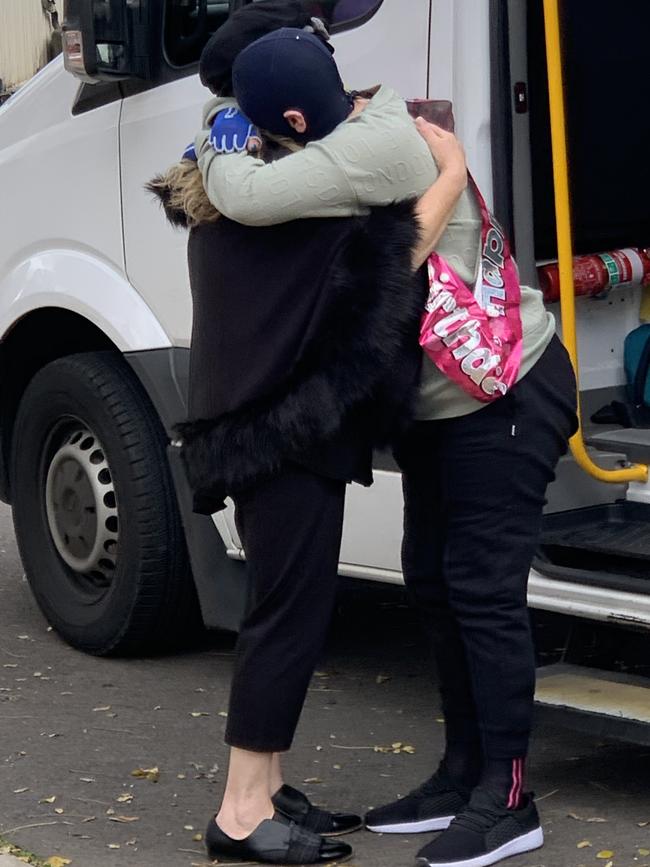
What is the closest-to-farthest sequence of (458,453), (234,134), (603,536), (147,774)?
(234,134) < (458,453) < (603,536) < (147,774)

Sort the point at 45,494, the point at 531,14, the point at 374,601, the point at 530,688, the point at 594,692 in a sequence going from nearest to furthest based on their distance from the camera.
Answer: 1. the point at 530,688
2. the point at 594,692
3. the point at 531,14
4. the point at 45,494
5. the point at 374,601

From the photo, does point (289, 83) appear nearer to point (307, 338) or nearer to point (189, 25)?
point (307, 338)

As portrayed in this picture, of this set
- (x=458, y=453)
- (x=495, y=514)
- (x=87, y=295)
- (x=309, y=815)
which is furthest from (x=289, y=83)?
(x=87, y=295)

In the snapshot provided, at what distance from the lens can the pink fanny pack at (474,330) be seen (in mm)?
3314

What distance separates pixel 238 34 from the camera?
3.36 m

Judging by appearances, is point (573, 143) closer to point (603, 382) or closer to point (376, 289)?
point (603, 382)

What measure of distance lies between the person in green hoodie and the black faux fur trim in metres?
0.07

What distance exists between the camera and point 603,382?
15.8 feet

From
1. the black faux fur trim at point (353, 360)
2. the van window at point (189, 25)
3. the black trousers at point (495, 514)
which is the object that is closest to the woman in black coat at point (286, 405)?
the black faux fur trim at point (353, 360)

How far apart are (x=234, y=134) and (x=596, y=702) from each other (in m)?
1.45

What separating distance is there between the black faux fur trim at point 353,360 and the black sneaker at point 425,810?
2.80ft

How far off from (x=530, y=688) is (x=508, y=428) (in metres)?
0.54

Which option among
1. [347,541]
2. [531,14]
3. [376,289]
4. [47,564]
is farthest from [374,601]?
[376,289]

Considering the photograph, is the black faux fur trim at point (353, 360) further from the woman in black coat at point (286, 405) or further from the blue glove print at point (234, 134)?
the blue glove print at point (234, 134)
